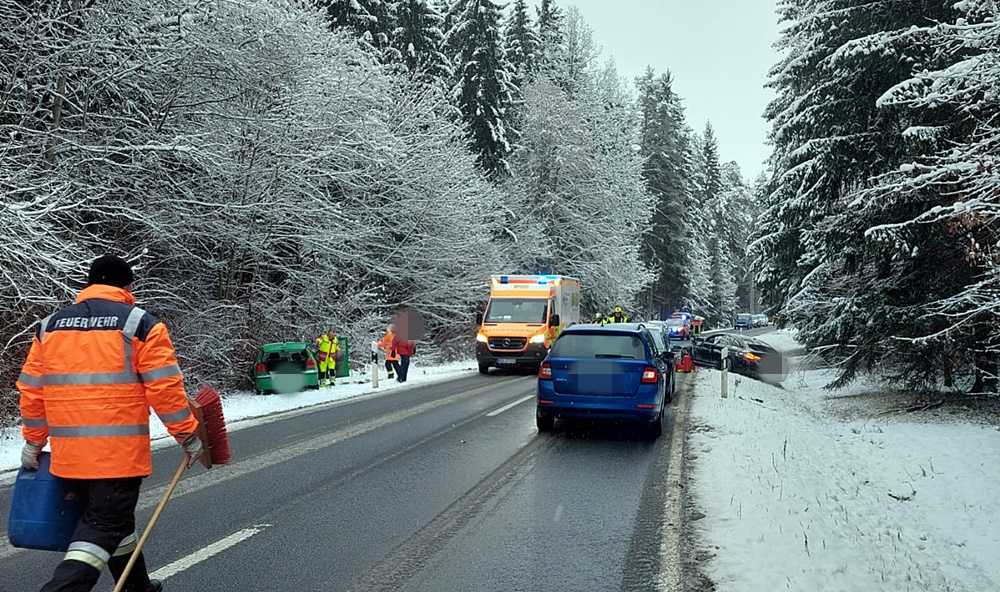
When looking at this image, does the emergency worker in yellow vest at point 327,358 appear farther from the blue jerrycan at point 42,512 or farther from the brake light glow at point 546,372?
the blue jerrycan at point 42,512

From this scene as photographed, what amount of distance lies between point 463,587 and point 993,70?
28.3 feet

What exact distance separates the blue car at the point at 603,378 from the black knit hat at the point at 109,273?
24.1 ft

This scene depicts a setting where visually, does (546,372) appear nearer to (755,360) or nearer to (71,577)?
(71,577)

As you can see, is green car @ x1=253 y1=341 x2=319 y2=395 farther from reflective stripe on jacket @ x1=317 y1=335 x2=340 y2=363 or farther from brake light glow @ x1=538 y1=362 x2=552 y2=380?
brake light glow @ x1=538 y1=362 x2=552 y2=380

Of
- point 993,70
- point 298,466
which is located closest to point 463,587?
point 298,466

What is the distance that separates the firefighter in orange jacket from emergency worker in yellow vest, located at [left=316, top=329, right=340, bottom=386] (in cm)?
1424

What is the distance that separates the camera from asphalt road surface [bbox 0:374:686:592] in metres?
5.17

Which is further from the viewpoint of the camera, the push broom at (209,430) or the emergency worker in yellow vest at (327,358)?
the emergency worker in yellow vest at (327,358)

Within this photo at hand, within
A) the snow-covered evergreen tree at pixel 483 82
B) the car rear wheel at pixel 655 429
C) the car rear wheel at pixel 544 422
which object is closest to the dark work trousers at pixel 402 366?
the car rear wheel at pixel 544 422

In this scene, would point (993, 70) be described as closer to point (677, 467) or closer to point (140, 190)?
point (677, 467)

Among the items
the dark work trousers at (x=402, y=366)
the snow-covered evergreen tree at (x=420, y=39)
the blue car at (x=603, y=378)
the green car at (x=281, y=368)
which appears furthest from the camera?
the snow-covered evergreen tree at (x=420, y=39)

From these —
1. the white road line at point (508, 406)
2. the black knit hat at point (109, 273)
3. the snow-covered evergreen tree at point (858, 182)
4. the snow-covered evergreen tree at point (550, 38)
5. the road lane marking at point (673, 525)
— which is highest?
the snow-covered evergreen tree at point (550, 38)

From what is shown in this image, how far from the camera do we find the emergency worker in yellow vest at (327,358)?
18078mm

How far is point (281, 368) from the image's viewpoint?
1658 cm
